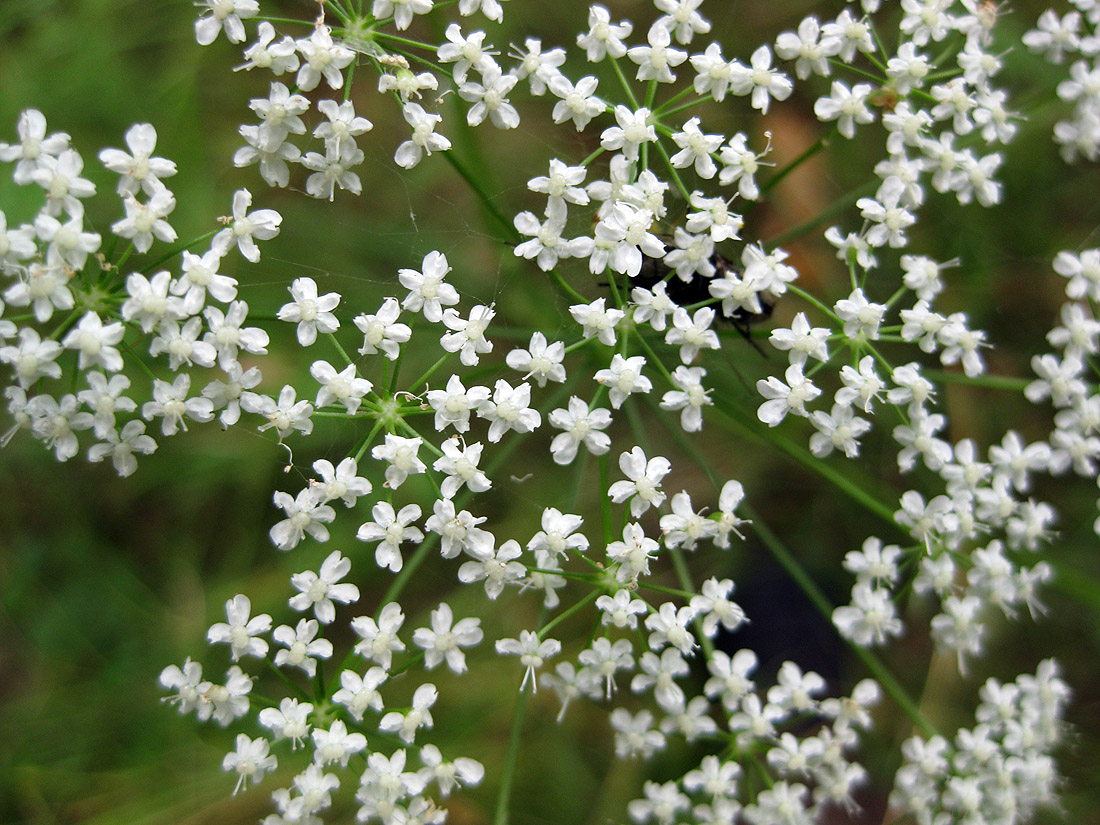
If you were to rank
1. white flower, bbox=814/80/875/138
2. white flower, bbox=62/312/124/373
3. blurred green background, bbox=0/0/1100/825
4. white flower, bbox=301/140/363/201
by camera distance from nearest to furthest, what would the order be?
white flower, bbox=62/312/124/373, white flower, bbox=301/140/363/201, white flower, bbox=814/80/875/138, blurred green background, bbox=0/0/1100/825

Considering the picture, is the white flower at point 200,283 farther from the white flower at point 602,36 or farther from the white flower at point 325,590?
the white flower at point 602,36

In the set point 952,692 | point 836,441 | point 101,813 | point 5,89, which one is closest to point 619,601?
point 836,441

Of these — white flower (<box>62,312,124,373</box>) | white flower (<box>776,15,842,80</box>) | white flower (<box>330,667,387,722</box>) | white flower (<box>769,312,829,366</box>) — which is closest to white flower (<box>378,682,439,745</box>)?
white flower (<box>330,667,387,722</box>)

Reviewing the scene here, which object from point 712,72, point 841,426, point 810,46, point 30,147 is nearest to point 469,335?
point 712,72

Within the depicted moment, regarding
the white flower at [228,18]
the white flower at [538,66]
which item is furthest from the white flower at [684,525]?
the white flower at [228,18]

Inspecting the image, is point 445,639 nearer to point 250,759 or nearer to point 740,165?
point 250,759

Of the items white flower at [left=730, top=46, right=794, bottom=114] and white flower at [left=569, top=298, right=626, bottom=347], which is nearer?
white flower at [left=569, top=298, right=626, bottom=347]

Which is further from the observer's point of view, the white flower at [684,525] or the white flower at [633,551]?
the white flower at [684,525]

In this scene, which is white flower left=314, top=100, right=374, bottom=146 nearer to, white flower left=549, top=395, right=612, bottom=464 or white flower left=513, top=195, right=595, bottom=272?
white flower left=513, top=195, right=595, bottom=272
